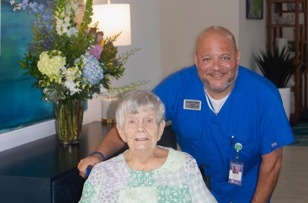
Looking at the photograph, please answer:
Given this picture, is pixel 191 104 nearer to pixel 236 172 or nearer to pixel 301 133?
pixel 236 172

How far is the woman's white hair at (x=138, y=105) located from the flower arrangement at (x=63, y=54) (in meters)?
0.73

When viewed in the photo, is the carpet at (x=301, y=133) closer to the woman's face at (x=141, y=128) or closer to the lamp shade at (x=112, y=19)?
the lamp shade at (x=112, y=19)

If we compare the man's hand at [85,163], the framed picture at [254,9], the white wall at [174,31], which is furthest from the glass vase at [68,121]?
the framed picture at [254,9]

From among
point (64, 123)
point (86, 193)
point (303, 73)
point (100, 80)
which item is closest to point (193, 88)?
point (100, 80)

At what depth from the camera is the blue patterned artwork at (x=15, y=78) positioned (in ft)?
9.25

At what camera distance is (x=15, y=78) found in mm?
2906

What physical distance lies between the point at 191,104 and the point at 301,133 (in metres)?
5.35

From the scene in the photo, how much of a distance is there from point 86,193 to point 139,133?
0.89ft

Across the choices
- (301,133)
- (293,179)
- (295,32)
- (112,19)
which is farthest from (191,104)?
(295,32)

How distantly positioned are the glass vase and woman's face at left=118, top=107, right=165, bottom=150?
0.93 metres

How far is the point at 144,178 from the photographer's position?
2025 millimetres

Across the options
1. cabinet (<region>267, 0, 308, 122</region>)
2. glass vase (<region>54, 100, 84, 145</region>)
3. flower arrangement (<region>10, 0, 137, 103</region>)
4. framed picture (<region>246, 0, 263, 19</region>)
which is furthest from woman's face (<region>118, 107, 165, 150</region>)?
cabinet (<region>267, 0, 308, 122</region>)

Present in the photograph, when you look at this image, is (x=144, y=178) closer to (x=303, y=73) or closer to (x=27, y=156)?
(x=27, y=156)

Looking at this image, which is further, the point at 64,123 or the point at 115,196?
the point at 64,123
